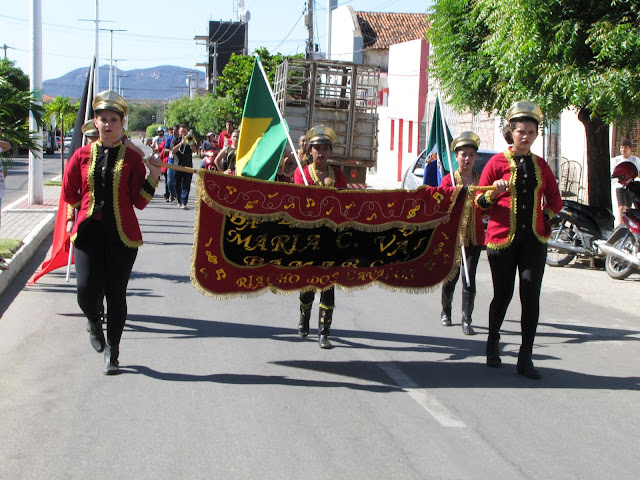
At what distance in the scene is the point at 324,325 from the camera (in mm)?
7320

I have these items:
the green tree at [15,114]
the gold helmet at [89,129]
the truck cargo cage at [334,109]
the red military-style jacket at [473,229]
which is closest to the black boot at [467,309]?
the red military-style jacket at [473,229]

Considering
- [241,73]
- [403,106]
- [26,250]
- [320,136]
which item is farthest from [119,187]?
[241,73]

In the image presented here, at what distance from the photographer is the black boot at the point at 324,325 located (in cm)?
729

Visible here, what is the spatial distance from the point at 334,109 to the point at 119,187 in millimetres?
16405

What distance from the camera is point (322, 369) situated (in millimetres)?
6715

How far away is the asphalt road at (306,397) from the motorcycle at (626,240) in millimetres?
2125

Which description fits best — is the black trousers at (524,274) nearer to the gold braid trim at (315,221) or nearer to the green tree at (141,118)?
the gold braid trim at (315,221)

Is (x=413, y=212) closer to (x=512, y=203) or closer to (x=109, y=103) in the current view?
(x=512, y=203)

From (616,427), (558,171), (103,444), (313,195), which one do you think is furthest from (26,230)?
(558,171)

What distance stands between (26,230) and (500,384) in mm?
10270

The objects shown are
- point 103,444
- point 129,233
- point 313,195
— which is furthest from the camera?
point 313,195

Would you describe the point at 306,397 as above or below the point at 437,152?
below

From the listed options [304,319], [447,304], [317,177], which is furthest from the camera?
[447,304]

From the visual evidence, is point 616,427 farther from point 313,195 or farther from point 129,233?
point 129,233
